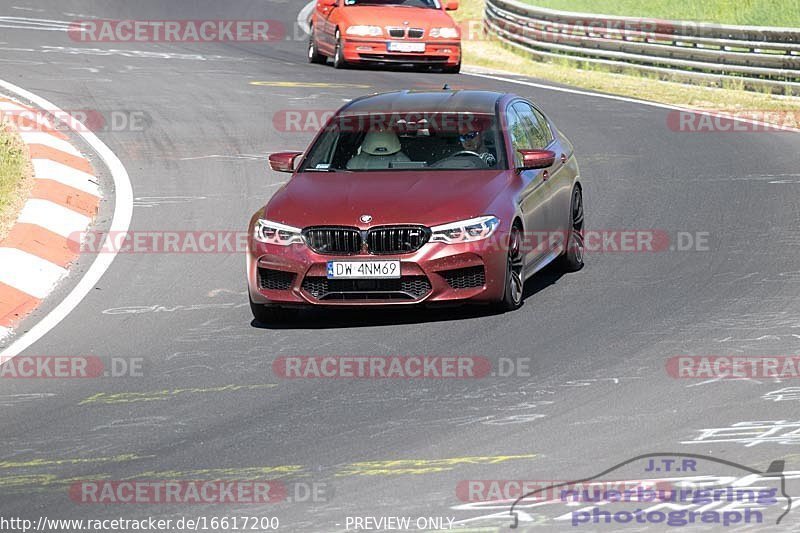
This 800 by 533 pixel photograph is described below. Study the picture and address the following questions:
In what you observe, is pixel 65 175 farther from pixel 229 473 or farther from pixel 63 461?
A: pixel 229 473

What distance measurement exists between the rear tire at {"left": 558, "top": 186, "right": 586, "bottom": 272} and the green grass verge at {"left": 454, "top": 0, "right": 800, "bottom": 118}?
914cm

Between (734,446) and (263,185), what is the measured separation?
9.51 m

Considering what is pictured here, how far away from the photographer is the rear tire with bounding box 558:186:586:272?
1282 cm

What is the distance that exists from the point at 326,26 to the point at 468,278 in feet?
55.9

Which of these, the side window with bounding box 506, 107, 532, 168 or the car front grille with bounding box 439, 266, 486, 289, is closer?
the car front grille with bounding box 439, 266, 486, 289

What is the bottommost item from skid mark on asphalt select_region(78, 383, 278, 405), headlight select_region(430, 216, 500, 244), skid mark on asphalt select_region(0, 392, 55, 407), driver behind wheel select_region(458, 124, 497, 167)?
skid mark on asphalt select_region(0, 392, 55, 407)

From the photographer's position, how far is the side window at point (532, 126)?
12.9m

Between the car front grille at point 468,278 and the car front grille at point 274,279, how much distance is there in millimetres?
1100

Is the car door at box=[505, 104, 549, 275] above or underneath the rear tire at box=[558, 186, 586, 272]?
above

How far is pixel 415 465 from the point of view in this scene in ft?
25.2
